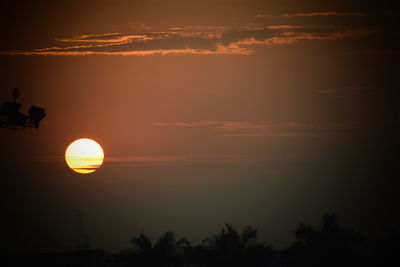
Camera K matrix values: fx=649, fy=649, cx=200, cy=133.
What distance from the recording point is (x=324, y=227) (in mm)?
65500

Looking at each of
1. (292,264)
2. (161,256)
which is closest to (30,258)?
(161,256)

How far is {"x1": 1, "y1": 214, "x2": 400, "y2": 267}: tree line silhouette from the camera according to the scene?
6450cm

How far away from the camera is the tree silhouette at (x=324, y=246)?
211ft

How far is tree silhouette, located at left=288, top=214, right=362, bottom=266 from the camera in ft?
211

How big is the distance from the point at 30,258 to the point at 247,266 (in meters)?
23.5

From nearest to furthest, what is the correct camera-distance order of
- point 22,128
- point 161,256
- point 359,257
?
point 22,128
point 359,257
point 161,256

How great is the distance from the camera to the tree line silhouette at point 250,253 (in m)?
64.5

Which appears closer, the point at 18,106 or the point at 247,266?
the point at 18,106

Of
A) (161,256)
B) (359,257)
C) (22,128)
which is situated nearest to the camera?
(22,128)

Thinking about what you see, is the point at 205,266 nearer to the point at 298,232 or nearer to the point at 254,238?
the point at 254,238

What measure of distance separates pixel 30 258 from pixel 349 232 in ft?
112

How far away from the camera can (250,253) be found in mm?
67625

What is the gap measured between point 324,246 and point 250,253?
25.6ft

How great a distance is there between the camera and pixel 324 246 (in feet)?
212
